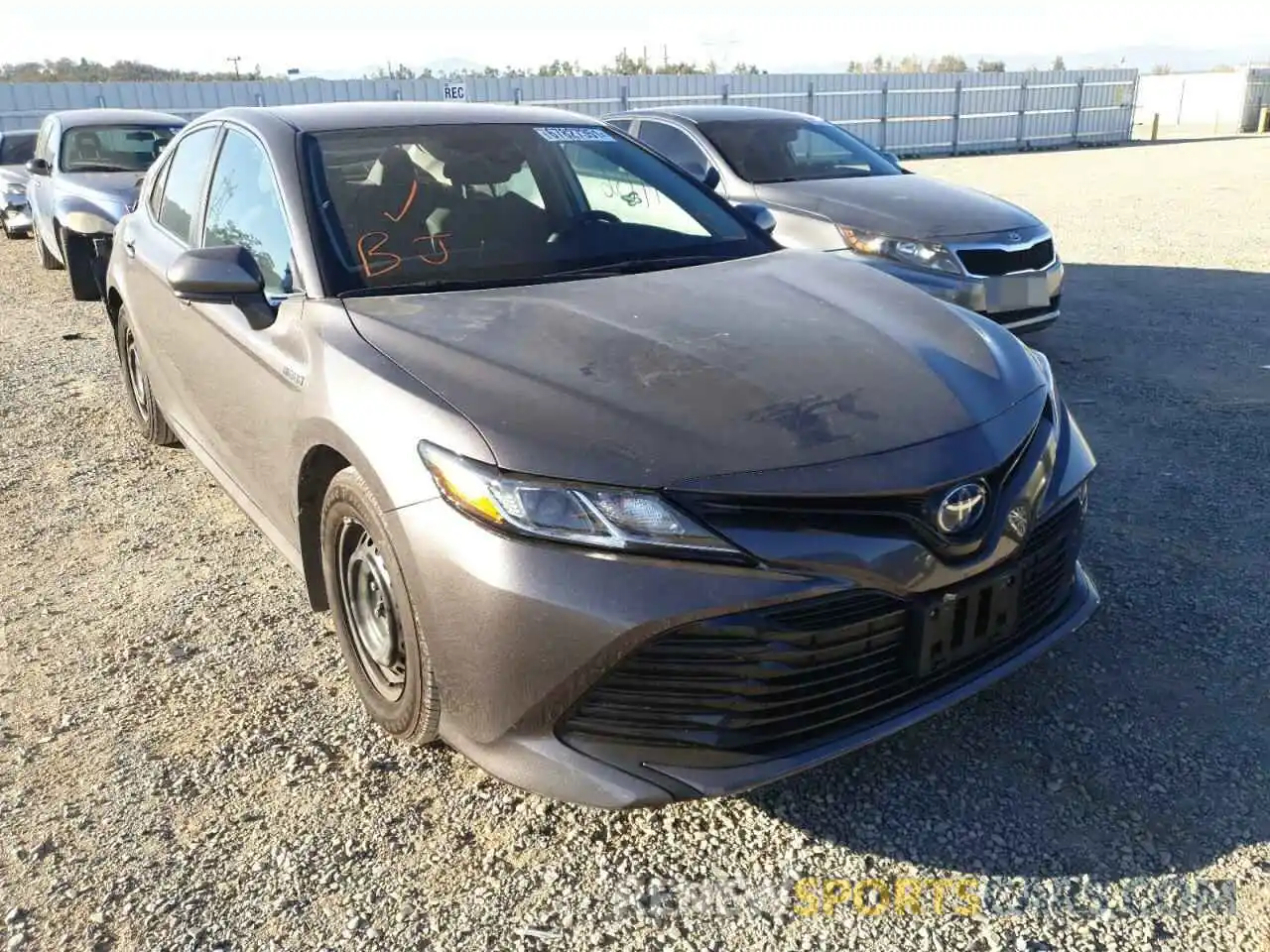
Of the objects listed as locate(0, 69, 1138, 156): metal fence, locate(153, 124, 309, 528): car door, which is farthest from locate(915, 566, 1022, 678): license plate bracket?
locate(0, 69, 1138, 156): metal fence

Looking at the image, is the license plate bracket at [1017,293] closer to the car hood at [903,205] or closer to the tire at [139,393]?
the car hood at [903,205]

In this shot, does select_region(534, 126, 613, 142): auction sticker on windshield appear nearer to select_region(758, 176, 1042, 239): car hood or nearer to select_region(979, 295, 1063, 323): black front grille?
select_region(758, 176, 1042, 239): car hood

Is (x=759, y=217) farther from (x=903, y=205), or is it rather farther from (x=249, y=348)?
(x=903, y=205)

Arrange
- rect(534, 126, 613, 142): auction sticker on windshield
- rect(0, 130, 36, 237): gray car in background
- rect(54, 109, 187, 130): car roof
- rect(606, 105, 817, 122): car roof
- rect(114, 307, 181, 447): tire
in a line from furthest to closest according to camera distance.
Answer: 1. rect(0, 130, 36, 237): gray car in background
2. rect(54, 109, 187, 130): car roof
3. rect(606, 105, 817, 122): car roof
4. rect(114, 307, 181, 447): tire
5. rect(534, 126, 613, 142): auction sticker on windshield

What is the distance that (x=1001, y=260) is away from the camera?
598cm

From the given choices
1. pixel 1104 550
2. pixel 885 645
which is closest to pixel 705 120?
pixel 1104 550

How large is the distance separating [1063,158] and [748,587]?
25.0 metres

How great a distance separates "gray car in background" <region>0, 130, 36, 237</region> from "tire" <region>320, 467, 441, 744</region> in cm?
1173

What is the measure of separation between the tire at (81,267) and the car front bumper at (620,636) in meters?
7.53

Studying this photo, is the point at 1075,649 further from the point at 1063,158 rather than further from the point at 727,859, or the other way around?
the point at 1063,158

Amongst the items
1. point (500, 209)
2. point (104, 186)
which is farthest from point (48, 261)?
point (500, 209)

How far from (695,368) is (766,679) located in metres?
0.76

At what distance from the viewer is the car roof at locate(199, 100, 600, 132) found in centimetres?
336

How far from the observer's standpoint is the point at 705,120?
764 cm
